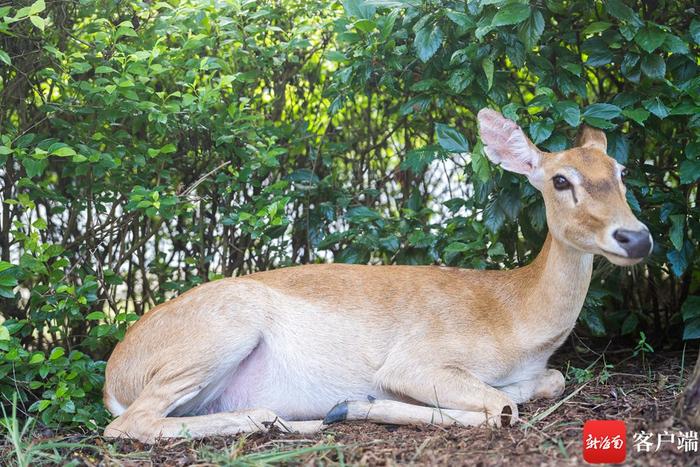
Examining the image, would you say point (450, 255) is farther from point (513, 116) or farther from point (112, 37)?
point (112, 37)

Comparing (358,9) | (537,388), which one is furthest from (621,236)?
(358,9)

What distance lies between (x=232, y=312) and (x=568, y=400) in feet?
7.03

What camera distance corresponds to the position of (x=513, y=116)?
5090mm

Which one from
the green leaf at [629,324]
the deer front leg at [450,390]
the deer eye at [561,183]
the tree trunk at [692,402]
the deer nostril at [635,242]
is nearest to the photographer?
the tree trunk at [692,402]

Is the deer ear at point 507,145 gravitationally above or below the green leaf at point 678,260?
above

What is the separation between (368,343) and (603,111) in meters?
2.11

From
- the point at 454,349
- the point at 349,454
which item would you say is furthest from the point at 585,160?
the point at 349,454

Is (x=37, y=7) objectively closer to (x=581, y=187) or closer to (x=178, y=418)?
(x=178, y=418)

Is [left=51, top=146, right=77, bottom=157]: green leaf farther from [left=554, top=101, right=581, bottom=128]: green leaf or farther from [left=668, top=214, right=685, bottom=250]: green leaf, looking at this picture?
[left=668, top=214, right=685, bottom=250]: green leaf

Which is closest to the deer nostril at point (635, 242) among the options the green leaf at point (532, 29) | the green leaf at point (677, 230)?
the green leaf at point (677, 230)

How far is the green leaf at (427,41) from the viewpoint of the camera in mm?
5160

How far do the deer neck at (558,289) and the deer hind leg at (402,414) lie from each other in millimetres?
699

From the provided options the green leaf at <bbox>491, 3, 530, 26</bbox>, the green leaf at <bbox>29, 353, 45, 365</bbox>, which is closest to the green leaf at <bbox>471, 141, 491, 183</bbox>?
the green leaf at <bbox>491, 3, 530, 26</bbox>

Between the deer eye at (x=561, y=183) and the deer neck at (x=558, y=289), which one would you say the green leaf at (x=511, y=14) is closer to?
the deer eye at (x=561, y=183)
